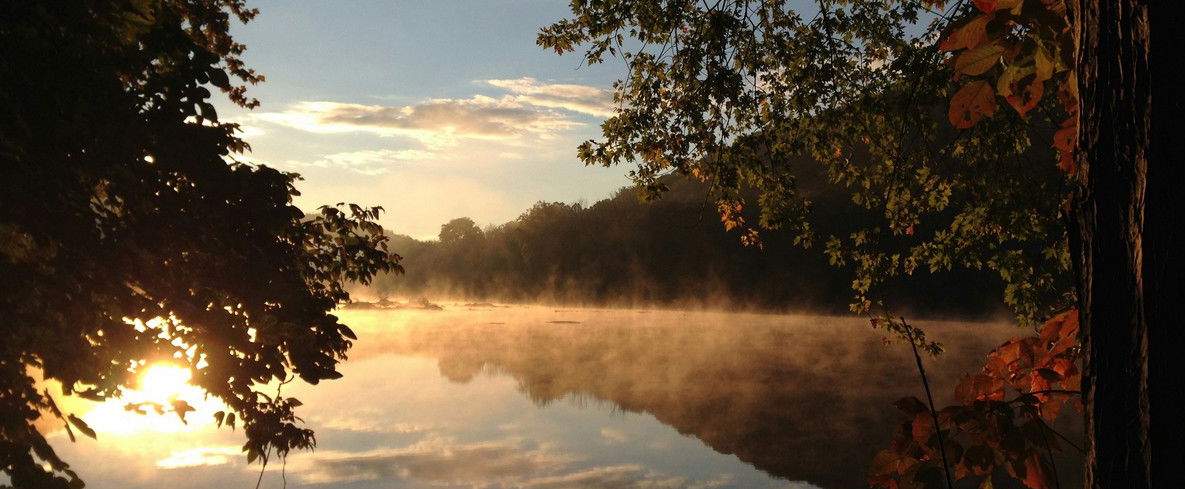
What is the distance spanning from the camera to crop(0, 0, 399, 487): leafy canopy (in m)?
5.82

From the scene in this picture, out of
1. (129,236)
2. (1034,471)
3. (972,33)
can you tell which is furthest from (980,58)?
(129,236)

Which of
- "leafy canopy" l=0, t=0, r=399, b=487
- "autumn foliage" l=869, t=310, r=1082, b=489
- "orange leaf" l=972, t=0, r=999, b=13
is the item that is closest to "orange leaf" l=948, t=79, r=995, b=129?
"orange leaf" l=972, t=0, r=999, b=13

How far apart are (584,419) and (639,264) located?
4358 cm

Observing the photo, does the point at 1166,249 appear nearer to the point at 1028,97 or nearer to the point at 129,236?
the point at 1028,97

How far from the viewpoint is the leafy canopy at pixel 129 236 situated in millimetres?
5816

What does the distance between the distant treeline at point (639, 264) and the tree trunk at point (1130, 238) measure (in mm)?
63220

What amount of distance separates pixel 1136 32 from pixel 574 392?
32193 mm

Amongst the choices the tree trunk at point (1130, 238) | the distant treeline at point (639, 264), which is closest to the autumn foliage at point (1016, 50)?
the tree trunk at point (1130, 238)

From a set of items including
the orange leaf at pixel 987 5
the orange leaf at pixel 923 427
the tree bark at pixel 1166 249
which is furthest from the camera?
the orange leaf at pixel 923 427

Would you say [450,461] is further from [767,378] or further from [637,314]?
[637,314]

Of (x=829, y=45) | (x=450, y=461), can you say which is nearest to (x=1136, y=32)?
(x=829, y=45)

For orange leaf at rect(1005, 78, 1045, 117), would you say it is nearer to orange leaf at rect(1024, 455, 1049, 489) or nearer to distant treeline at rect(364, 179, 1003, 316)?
orange leaf at rect(1024, 455, 1049, 489)

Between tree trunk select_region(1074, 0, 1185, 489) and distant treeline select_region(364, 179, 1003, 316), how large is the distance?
63.2 m

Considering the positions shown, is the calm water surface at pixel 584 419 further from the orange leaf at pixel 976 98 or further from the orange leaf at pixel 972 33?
the orange leaf at pixel 972 33
